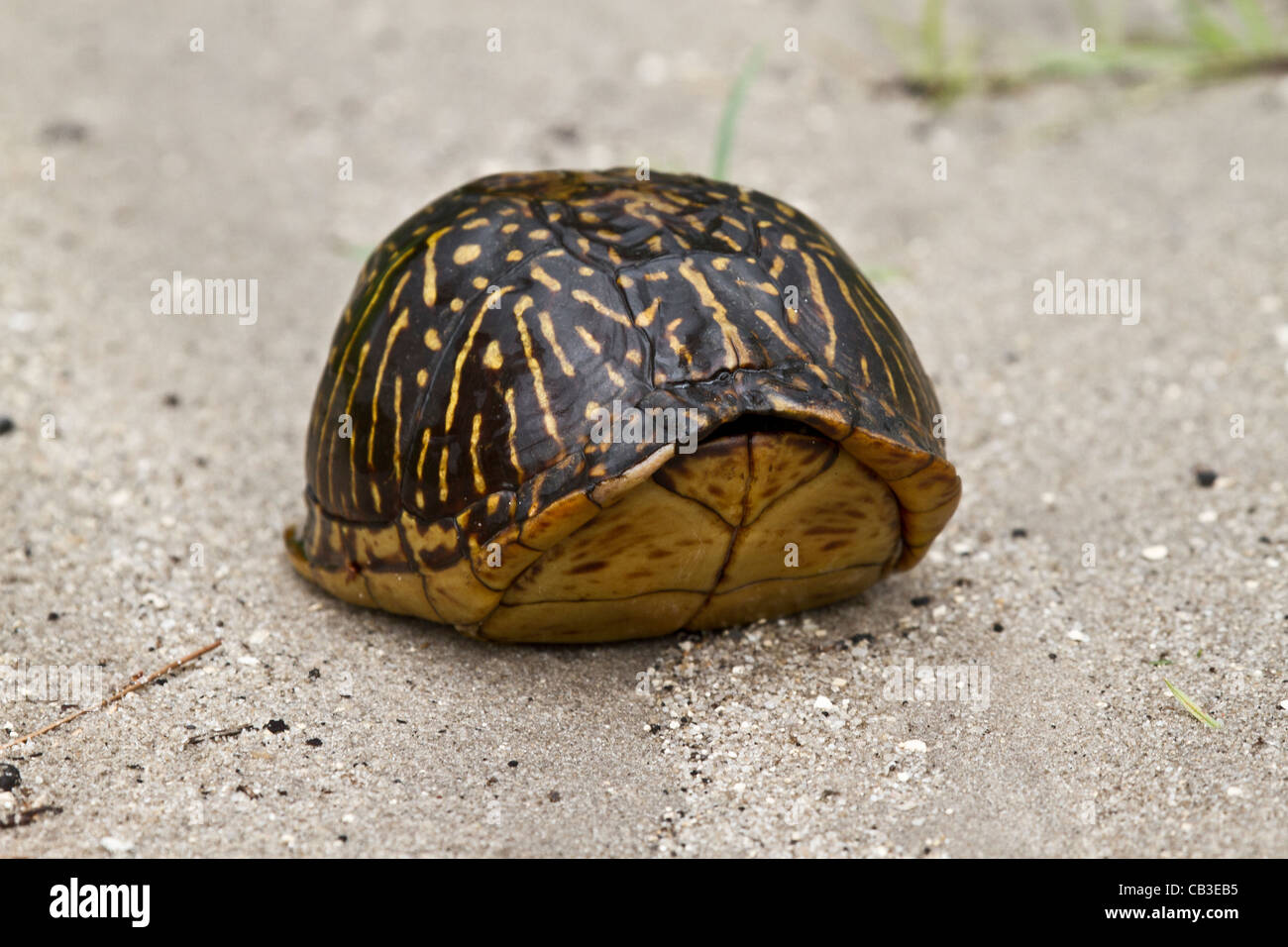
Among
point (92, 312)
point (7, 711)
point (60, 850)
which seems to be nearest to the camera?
point (60, 850)

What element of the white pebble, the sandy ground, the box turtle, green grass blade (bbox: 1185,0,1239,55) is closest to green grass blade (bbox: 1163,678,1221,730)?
the sandy ground

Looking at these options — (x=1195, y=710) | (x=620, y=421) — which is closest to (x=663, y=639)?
(x=620, y=421)

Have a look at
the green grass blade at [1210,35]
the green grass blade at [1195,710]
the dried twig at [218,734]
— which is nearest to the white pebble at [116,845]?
the dried twig at [218,734]

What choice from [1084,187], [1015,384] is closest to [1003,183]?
[1084,187]

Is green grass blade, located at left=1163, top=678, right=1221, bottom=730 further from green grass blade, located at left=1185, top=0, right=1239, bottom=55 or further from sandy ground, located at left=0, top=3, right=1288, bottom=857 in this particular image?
green grass blade, located at left=1185, top=0, right=1239, bottom=55

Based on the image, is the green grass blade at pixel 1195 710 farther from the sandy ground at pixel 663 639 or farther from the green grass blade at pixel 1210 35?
the green grass blade at pixel 1210 35

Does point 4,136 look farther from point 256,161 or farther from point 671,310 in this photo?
point 671,310

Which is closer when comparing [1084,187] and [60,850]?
[60,850]

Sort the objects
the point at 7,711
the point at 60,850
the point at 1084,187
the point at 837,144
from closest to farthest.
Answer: the point at 60,850, the point at 7,711, the point at 1084,187, the point at 837,144
